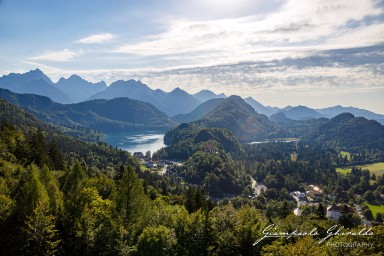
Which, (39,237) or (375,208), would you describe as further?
(375,208)

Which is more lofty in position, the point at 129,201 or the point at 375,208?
the point at 129,201

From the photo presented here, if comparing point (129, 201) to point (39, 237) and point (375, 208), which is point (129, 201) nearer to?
point (39, 237)

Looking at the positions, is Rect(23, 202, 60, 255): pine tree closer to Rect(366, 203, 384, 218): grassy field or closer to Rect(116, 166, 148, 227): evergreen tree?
Rect(116, 166, 148, 227): evergreen tree

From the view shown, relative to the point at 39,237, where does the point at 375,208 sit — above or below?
below

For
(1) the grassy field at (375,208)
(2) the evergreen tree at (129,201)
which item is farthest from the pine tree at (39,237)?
(1) the grassy field at (375,208)

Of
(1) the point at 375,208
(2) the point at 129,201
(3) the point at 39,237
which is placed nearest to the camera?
(3) the point at 39,237

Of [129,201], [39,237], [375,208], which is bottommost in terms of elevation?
[375,208]

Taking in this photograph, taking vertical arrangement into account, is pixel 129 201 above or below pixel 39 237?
below

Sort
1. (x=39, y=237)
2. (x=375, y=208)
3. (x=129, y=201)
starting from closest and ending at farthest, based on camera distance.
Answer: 1. (x=39, y=237)
2. (x=129, y=201)
3. (x=375, y=208)

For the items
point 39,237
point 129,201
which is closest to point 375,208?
point 129,201

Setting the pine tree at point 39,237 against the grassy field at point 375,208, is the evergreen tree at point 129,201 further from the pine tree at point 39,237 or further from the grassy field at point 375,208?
the grassy field at point 375,208

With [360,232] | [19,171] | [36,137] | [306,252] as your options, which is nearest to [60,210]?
[19,171]

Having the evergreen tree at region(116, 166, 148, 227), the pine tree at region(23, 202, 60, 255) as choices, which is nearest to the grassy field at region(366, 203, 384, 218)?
the evergreen tree at region(116, 166, 148, 227)

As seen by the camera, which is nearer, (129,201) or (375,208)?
(129,201)
